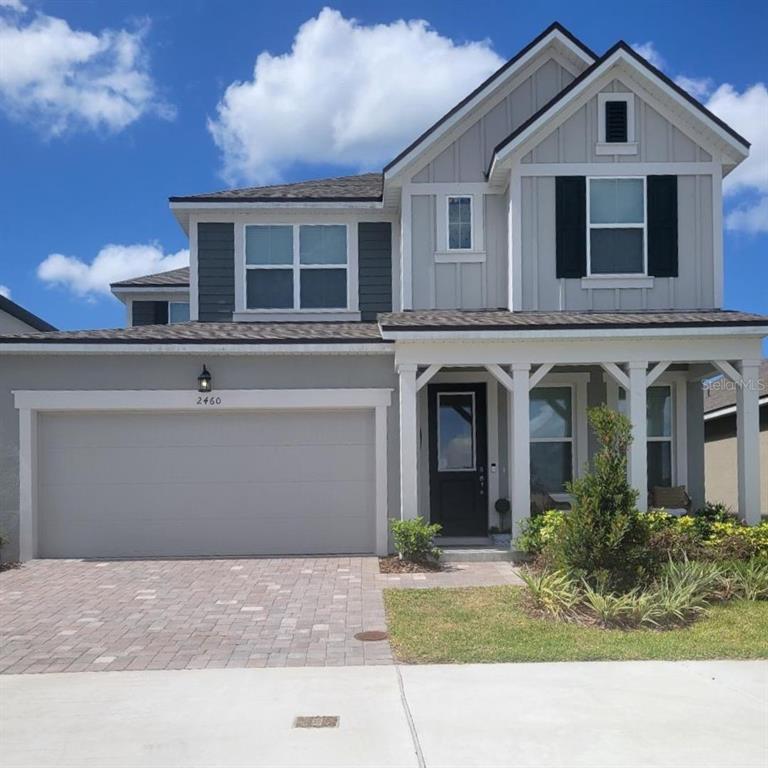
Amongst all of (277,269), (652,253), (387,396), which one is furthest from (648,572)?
(277,269)

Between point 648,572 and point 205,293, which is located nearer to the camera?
point 648,572

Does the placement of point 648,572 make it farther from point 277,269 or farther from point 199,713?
point 277,269

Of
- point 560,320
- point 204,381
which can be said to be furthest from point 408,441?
point 204,381

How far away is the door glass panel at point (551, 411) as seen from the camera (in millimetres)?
12906

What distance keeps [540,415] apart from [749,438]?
10.4 ft

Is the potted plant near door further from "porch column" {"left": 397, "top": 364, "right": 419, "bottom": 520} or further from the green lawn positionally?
the green lawn

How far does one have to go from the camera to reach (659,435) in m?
13.1

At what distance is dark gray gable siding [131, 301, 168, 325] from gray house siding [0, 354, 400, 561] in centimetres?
787

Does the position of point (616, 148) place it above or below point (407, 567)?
above

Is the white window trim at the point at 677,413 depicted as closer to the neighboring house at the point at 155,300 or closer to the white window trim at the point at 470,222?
the white window trim at the point at 470,222

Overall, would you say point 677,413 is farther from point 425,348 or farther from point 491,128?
point 491,128

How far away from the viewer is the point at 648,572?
8.27 metres

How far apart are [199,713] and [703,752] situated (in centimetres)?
320

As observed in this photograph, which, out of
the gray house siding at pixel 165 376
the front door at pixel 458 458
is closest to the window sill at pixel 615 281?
the front door at pixel 458 458
